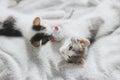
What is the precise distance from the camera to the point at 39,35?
0.97 meters

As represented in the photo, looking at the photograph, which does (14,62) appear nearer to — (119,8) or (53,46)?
(53,46)

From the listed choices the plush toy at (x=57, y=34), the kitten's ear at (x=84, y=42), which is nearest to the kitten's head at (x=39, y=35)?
the plush toy at (x=57, y=34)

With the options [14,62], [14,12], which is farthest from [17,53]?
[14,12]

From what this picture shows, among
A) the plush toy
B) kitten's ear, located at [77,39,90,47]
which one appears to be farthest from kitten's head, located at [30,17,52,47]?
kitten's ear, located at [77,39,90,47]

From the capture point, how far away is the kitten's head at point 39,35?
3.15ft

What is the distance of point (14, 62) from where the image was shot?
0.91 metres

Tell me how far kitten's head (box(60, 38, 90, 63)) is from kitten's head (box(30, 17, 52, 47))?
92 millimetres

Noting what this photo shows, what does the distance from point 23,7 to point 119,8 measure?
49cm

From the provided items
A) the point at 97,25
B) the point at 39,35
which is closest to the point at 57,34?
the point at 39,35

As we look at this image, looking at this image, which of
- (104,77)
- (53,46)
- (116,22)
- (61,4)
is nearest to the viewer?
(104,77)

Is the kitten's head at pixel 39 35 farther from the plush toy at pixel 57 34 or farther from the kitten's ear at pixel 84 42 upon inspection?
the kitten's ear at pixel 84 42

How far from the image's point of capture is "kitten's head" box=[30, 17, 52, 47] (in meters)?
0.96

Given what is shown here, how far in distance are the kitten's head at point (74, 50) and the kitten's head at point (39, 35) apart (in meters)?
0.09

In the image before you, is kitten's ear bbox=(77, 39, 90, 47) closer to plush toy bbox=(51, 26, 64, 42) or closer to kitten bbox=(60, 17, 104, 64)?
kitten bbox=(60, 17, 104, 64)
